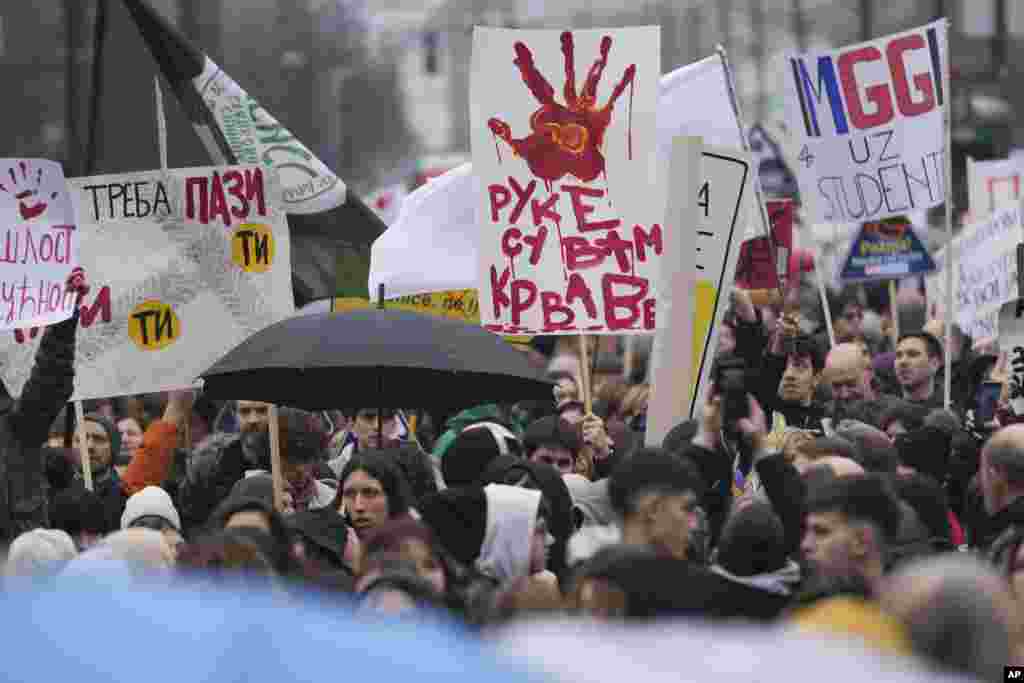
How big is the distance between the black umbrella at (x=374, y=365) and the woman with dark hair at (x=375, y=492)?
101cm

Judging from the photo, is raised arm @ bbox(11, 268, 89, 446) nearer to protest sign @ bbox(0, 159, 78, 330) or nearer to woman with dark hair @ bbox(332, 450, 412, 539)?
protest sign @ bbox(0, 159, 78, 330)

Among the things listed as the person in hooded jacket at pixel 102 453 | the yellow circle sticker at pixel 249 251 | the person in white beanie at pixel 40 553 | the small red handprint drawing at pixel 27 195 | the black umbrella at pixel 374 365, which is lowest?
the person in hooded jacket at pixel 102 453

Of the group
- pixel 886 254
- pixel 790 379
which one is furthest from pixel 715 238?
pixel 886 254

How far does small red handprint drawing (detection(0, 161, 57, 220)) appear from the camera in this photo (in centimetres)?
803

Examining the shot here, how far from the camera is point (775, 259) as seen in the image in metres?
10.3

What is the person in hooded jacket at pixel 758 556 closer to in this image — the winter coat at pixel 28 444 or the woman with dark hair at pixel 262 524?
the woman with dark hair at pixel 262 524

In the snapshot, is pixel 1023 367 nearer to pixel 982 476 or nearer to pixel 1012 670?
pixel 982 476

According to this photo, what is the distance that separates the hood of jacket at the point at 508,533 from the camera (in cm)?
618

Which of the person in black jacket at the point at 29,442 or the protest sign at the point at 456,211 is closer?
the person in black jacket at the point at 29,442

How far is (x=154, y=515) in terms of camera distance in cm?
655

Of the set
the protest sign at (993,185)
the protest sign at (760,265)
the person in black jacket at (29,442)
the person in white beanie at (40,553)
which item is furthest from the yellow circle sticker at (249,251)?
the protest sign at (993,185)

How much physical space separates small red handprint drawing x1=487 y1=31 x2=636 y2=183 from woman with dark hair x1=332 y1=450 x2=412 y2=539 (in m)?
2.62

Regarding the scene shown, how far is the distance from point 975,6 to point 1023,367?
1208 inches

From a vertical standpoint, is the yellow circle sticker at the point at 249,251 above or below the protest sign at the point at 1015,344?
above
